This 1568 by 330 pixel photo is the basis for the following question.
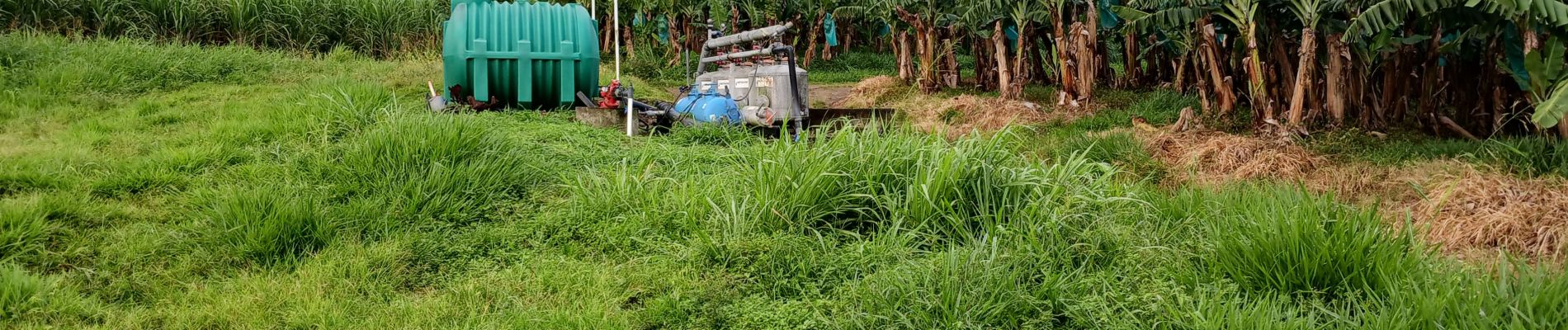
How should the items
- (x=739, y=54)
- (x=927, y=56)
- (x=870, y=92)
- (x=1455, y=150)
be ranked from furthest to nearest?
(x=870, y=92), (x=927, y=56), (x=739, y=54), (x=1455, y=150)

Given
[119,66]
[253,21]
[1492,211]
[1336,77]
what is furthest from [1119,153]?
[253,21]

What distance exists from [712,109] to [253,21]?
237 inches

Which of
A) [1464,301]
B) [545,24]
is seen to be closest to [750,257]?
[1464,301]

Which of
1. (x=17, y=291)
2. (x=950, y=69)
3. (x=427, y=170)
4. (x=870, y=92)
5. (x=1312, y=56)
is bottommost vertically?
(x=17, y=291)

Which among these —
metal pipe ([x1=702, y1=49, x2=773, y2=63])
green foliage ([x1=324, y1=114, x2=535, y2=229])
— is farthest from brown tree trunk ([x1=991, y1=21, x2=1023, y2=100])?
green foliage ([x1=324, y1=114, x2=535, y2=229])

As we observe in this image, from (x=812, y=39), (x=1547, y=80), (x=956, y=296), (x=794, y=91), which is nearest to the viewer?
(x=956, y=296)

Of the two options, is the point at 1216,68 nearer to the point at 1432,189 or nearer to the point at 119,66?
the point at 1432,189

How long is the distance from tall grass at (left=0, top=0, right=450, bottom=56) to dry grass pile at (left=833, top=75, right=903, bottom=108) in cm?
466

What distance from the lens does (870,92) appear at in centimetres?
1194

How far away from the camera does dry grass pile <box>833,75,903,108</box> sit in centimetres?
1142

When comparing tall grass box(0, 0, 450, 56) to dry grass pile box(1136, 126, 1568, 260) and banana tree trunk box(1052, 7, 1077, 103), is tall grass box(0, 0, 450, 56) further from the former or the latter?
dry grass pile box(1136, 126, 1568, 260)

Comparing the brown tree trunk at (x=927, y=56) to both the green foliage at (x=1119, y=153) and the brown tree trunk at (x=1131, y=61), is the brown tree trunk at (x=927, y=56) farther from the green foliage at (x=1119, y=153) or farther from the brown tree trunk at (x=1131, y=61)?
the green foliage at (x=1119, y=153)

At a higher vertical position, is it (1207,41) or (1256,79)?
(1207,41)

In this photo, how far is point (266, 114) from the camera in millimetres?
5855
